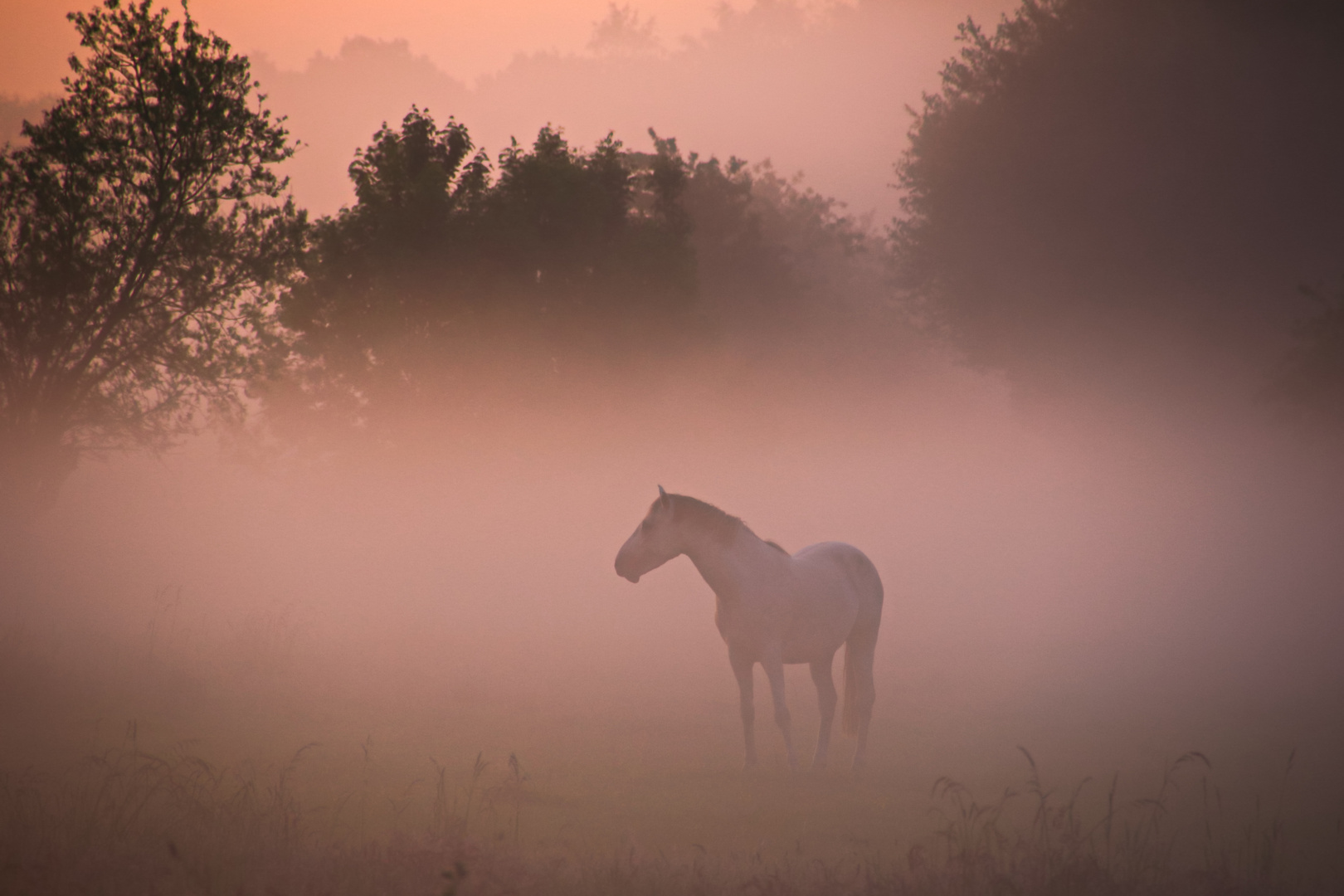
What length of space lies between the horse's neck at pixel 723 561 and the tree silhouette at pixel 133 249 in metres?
11.2

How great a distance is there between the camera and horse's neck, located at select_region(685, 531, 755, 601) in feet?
29.8

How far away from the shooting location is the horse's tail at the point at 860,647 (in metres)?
10.1

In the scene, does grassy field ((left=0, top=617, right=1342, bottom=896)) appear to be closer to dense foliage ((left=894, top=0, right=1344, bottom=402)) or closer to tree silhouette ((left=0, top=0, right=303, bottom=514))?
tree silhouette ((left=0, top=0, right=303, bottom=514))

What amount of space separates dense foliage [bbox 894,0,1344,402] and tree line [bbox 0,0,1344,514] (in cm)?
6

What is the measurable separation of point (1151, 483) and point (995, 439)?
31.7ft

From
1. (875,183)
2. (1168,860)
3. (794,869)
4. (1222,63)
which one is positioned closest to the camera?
(794,869)

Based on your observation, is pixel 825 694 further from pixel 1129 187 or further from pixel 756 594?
pixel 1129 187

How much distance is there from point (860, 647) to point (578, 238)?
37.1 feet

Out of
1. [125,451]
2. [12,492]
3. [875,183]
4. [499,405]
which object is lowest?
[12,492]

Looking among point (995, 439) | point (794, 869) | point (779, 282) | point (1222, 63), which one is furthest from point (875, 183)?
point (794, 869)

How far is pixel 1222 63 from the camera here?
832 inches

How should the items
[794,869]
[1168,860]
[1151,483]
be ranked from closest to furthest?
[794,869]
[1168,860]
[1151,483]

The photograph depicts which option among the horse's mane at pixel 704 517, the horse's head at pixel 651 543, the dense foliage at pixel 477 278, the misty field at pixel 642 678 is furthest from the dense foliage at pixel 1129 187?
the horse's head at pixel 651 543

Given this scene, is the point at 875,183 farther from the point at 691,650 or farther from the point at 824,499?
the point at 691,650
